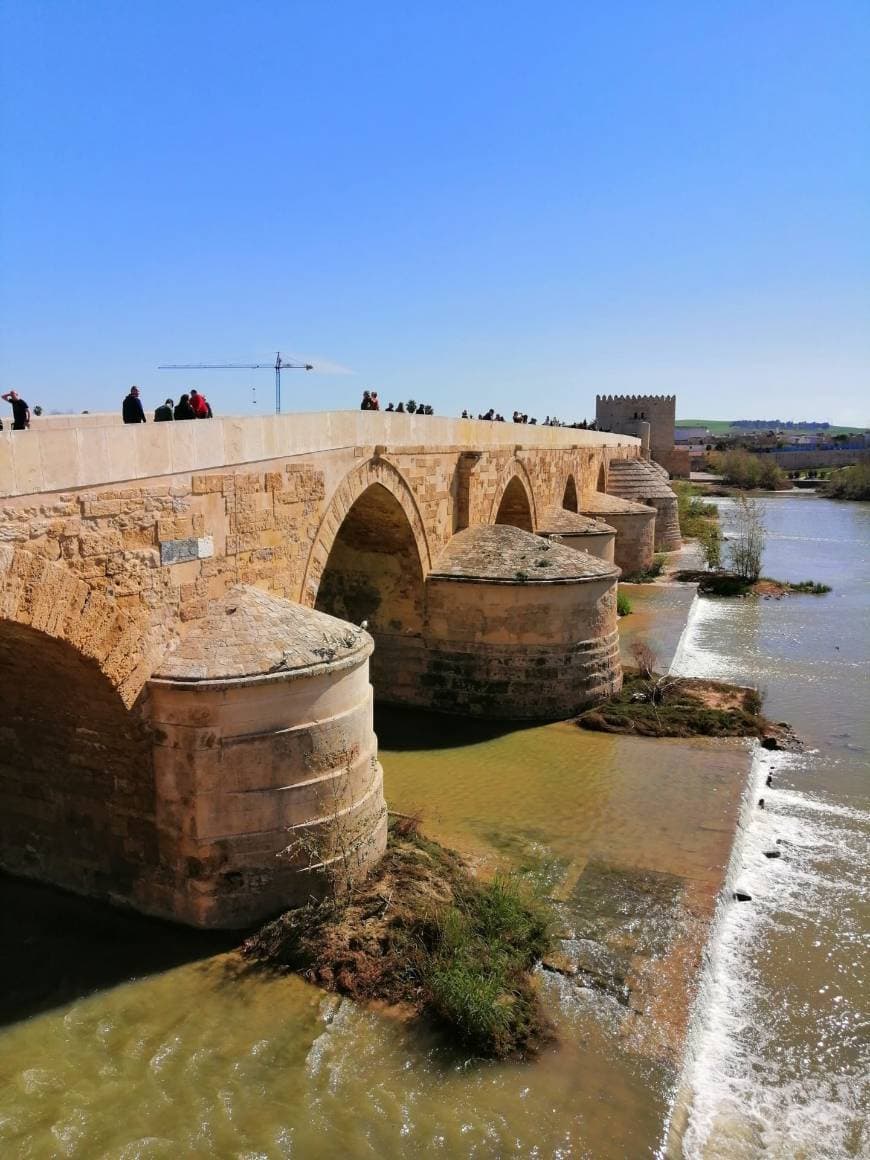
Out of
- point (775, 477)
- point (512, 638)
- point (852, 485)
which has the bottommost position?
point (512, 638)

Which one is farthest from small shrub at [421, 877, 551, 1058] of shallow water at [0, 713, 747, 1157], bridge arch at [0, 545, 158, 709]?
bridge arch at [0, 545, 158, 709]

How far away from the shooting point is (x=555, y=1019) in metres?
5.59

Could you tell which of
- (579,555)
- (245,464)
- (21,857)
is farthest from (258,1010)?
(579,555)

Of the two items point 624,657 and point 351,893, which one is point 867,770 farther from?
point 351,893

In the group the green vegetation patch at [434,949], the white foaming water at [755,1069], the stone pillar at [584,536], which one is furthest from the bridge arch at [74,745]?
the stone pillar at [584,536]

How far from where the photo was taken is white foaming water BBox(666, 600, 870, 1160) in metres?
4.84

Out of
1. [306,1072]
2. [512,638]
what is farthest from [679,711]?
[306,1072]

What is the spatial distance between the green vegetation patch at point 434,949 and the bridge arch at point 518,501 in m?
9.63

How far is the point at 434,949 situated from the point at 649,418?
43736 mm

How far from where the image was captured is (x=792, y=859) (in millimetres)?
7824

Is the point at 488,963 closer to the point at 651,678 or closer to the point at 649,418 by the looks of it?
the point at 651,678

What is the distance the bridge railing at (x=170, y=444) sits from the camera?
16.5 feet

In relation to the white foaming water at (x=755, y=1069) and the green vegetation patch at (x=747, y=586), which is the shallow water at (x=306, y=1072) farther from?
the green vegetation patch at (x=747, y=586)

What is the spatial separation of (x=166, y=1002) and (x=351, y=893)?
4.72 ft
